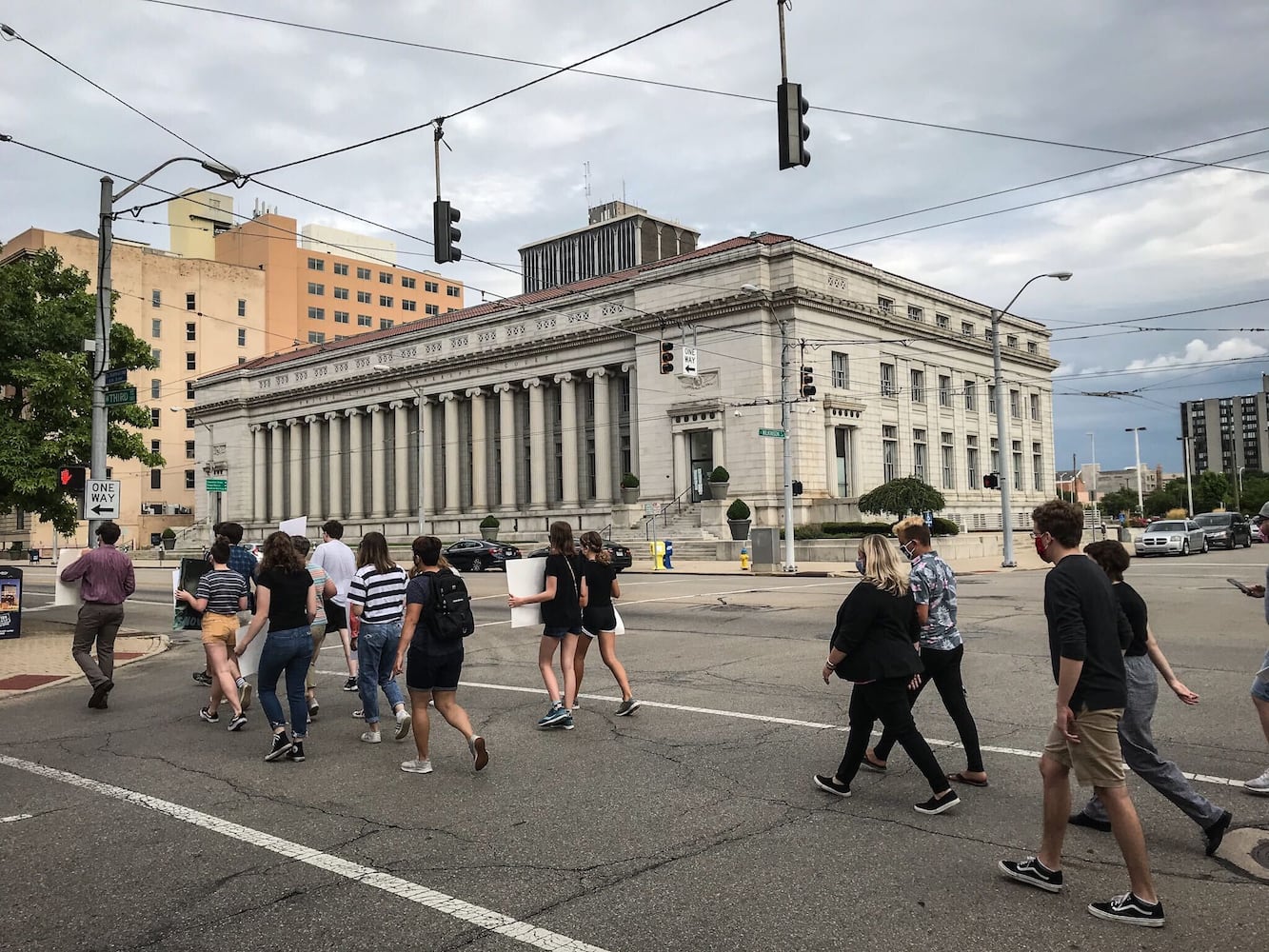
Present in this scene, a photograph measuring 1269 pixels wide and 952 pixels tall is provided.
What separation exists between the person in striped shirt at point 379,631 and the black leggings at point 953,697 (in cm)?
455

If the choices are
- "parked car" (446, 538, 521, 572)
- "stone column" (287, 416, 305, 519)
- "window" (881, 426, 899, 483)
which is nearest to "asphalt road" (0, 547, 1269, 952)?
"parked car" (446, 538, 521, 572)

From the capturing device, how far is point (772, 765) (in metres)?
7.64

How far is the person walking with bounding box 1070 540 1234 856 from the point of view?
5.46m

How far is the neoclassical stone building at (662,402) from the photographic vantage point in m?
49.2

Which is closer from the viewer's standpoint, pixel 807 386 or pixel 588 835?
pixel 588 835

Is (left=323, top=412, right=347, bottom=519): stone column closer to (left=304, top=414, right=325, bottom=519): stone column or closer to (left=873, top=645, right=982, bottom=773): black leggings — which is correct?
(left=304, top=414, right=325, bottom=519): stone column

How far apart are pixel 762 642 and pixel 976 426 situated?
53.8 m

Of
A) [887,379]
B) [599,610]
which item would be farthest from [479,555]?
[599,610]

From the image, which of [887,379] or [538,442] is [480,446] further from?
[887,379]

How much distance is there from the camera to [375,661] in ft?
29.8

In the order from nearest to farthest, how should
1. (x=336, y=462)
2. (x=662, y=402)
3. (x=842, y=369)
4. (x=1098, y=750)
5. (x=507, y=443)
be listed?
(x=1098, y=750), (x=842, y=369), (x=662, y=402), (x=507, y=443), (x=336, y=462)

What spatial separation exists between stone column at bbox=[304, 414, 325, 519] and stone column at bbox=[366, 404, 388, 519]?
29.0 feet

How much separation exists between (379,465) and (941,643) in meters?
66.9

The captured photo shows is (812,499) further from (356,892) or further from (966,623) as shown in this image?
(356,892)
